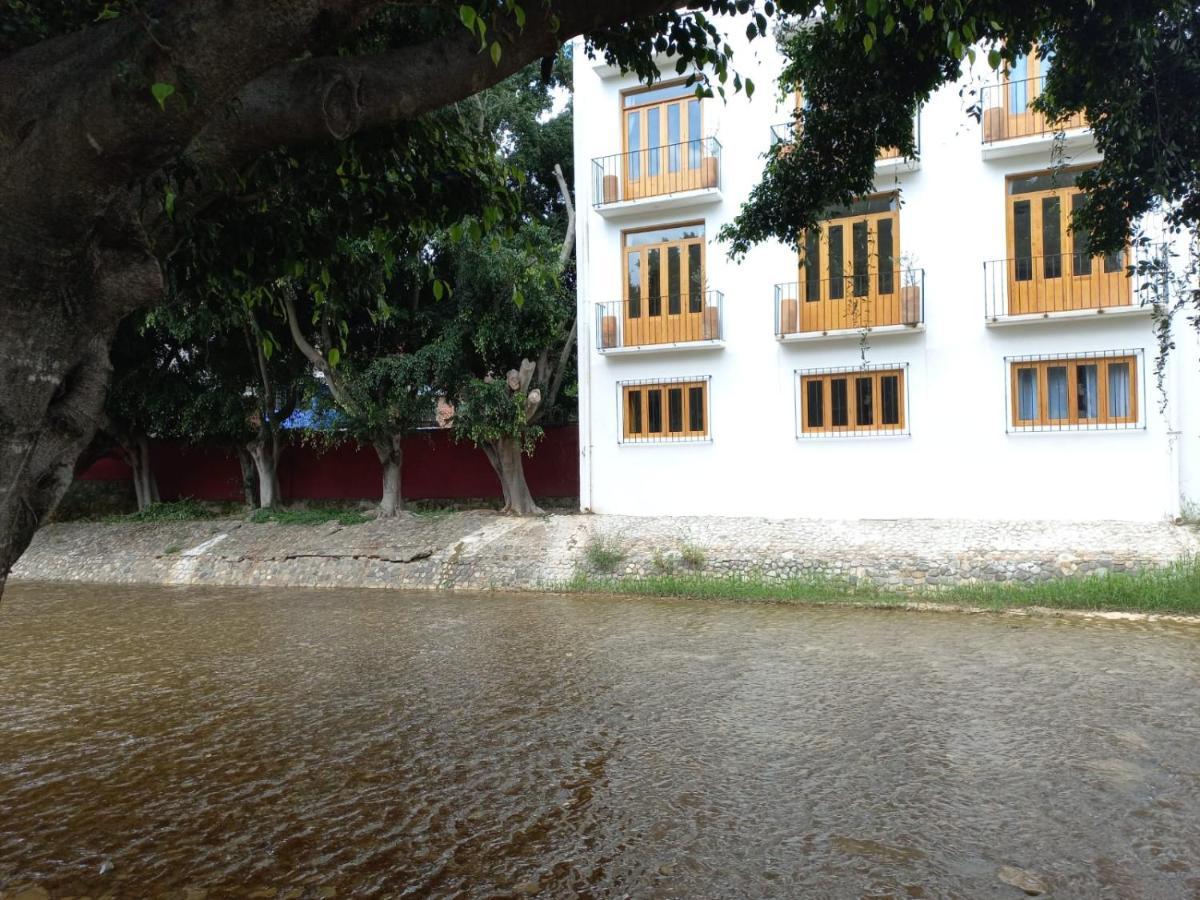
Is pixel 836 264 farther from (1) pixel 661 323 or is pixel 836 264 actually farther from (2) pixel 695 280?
(1) pixel 661 323

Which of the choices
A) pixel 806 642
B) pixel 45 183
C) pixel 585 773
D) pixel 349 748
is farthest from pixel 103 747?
pixel 806 642

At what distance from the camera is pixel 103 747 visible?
5.82m

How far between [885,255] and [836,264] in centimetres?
84

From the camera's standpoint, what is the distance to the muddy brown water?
3.79m

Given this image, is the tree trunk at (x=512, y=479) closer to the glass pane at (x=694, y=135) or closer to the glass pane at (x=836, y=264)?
the glass pane at (x=694, y=135)

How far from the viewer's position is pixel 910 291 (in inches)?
567

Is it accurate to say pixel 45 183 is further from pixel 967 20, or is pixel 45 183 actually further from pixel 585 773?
pixel 967 20

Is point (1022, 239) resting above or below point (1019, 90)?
below

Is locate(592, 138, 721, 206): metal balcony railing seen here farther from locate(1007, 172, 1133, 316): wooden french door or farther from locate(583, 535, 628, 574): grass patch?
locate(583, 535, 628, 574): grass patch

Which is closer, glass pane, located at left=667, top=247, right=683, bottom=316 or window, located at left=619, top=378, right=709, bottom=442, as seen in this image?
window, located at left=619, top=378, right=709, bottom=442

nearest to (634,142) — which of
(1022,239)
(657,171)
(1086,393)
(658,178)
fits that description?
(657,171)

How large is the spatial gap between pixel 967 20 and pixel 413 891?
489 centimetres

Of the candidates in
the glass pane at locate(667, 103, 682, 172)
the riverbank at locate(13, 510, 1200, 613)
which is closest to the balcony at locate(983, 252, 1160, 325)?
the riverbank at locate(13, 510, 1200, 613)

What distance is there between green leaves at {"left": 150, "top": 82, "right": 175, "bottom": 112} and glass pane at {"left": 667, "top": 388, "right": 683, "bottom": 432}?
45.7 feet
